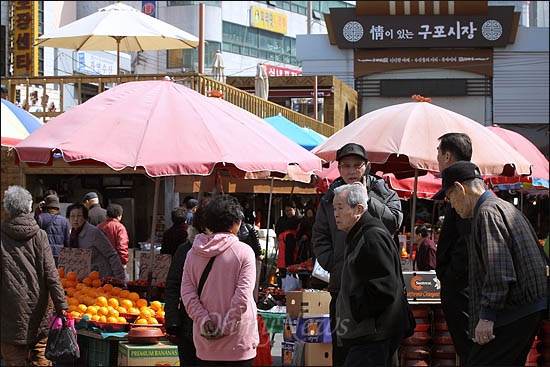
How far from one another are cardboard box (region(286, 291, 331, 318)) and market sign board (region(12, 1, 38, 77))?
25740 mm

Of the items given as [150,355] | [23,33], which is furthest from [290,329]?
[23,33]

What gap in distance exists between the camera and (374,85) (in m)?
42.4

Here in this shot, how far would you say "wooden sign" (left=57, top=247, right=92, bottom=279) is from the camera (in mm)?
9133

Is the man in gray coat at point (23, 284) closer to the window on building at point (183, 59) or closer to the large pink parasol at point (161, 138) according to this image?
the large pink parasol at point (161, 138)

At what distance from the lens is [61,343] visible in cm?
638

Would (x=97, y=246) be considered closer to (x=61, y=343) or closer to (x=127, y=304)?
(x=127, y=304)

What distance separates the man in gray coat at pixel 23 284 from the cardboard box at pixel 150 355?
0.68 metres

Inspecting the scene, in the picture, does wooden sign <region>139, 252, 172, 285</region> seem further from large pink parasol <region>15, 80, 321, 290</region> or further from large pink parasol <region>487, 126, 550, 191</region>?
large pink parasol <region>487, 126, 550, 191</region>

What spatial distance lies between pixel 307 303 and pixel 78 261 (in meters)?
2.89

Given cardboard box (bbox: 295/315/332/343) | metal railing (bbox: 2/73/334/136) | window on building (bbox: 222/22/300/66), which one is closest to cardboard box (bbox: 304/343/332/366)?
cardboard box (bbox: 295/315/332/343)

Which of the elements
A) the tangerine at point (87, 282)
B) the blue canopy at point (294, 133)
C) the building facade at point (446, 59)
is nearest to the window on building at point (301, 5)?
the building facade at point (446, 59)

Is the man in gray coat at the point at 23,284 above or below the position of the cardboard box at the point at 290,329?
above

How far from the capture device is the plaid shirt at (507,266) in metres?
4.97

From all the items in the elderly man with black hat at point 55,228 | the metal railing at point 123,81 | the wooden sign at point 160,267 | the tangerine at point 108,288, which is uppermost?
the metal railing at point 123,81
